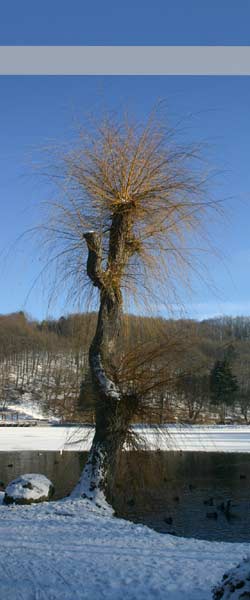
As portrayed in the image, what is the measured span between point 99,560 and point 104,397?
11.7 ft

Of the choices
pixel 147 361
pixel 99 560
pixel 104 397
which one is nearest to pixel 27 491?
pixel 104 397

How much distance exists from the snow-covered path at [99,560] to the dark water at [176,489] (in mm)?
1487

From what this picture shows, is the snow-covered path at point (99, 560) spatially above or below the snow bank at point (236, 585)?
below

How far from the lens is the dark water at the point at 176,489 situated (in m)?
10.7

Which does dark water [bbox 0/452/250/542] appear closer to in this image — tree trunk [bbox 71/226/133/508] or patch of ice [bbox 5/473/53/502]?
tree trunk [bbox 71/226/133/508]

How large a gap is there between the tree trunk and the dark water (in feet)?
1.22

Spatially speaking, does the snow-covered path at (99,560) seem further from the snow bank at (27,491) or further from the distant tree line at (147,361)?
the distant tree line at (147,361)

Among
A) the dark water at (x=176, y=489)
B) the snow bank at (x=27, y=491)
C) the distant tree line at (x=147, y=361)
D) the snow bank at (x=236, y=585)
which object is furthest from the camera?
the snow bank at (x=27, y=491)

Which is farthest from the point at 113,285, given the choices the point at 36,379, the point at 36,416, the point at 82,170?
the point at 36,379

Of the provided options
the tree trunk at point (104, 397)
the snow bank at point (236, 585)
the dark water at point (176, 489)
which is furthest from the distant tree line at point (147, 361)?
the snow bank at point (236, 585)

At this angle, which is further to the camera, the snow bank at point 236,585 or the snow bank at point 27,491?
the snow bank at point 27,491

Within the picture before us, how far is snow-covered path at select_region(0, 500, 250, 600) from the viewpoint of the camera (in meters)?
5.38

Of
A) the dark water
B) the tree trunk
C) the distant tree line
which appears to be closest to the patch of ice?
the tree trunk

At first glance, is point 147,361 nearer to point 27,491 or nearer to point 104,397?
point 104,397
